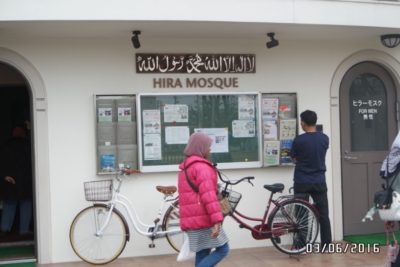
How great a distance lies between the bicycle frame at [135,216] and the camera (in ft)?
22.6

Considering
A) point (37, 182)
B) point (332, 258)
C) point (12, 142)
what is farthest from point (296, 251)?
point (12, 142)

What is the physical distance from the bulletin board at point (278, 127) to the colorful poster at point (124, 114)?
1808 mm

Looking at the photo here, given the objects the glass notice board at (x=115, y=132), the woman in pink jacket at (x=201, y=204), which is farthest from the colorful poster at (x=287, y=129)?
the woman in pink jacket at (x=201, y=204)

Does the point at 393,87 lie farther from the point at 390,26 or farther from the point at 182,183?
the point at 182,183

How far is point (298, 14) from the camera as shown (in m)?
6.85

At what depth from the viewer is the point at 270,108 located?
7.75 m

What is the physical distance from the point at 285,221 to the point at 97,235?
2.31 metres

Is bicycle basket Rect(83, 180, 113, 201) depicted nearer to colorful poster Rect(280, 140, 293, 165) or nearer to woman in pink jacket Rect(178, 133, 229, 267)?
woman in pink jacket Rect(178, 133, 229, 267)

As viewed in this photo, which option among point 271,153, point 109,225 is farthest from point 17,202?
point 271,153

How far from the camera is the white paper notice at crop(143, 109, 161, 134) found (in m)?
7.32

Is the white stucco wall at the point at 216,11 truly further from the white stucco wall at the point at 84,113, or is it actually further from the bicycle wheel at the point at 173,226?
the bicycle wheel at the point at 173,226

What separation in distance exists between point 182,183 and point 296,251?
2.48 meters

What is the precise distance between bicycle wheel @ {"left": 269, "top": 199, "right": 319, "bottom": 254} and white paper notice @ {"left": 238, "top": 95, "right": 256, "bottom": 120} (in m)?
1.35

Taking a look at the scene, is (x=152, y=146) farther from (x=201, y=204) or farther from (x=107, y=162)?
(x=201, y=204)
